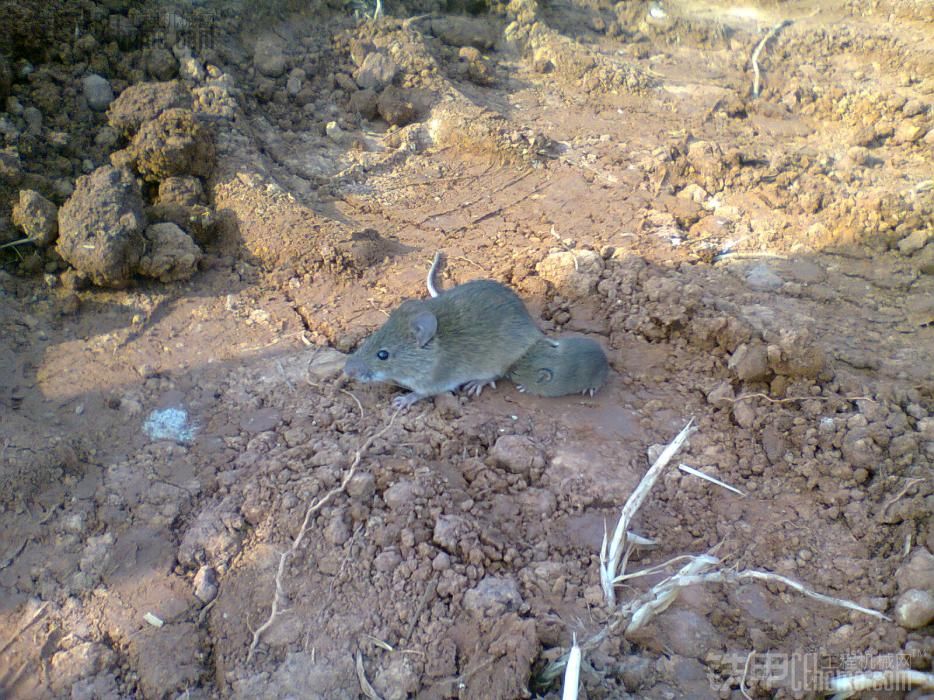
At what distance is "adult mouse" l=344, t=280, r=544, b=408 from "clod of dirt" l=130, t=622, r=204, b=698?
1751 millimetres

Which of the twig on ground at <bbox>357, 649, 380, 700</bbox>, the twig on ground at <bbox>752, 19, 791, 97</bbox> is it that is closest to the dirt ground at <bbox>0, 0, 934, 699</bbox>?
the twig on ground at <bbox>357, 649, 380, 700</bbox>

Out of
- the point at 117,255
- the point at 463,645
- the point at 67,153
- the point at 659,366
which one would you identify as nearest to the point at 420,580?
the point at 463,645

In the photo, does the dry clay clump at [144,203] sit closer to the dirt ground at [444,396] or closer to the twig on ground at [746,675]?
the dirt ground at [444,396]

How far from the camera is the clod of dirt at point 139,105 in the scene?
5250mm

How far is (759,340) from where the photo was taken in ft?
13.6

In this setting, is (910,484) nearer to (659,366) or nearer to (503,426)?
(659,366)

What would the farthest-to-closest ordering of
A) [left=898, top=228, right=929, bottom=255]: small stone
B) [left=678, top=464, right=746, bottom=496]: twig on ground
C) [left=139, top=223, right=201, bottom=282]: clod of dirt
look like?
A: [left=898, top=228, right=929, bottom=255]: small stone, [left=139, top=223, right=201, bottom=282]: clod of dirt, [left=678, top=464, right=746, bottom=496]: twig on ground

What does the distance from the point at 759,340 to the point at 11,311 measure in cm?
484

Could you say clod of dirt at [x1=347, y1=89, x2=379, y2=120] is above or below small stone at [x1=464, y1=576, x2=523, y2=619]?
above

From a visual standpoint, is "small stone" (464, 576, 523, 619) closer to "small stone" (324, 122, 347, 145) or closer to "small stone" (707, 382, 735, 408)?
"small stone" (707, 382, 735, 408)

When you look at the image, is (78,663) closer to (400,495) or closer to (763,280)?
(400,495)

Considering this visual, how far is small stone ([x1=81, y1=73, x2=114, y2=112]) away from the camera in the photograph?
541 cm

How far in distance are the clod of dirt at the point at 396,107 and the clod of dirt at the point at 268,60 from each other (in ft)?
3.47

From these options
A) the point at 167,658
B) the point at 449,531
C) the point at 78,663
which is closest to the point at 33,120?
the point at 78,663
